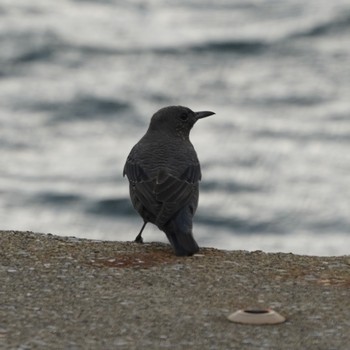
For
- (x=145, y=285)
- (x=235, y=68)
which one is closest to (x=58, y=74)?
(x=235, y=68)

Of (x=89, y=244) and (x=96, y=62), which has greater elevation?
(x=96, y=62)

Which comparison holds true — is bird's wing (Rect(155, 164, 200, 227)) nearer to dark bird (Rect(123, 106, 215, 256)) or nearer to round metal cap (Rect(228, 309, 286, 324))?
dark bird (Rect(123, 106, 215, 256))

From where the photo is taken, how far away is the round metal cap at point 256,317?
23.8 ft

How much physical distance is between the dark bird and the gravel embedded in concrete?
0.16 metres

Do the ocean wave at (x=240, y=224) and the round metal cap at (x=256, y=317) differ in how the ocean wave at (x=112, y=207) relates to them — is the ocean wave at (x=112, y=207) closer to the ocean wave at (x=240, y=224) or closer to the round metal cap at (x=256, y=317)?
the ocean wave at (x=240, y=224)

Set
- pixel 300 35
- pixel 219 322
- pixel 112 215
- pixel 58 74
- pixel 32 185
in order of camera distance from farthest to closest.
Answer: pixel 300 35 → pixel 58 74 → pixel 32 185 → pixel 112 215 → pixel 219 322

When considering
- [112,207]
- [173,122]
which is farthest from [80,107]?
[173,122]

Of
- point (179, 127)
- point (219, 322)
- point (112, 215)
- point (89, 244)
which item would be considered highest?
point (112, 215)

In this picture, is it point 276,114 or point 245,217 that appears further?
point 276,114

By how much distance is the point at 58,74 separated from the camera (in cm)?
3036

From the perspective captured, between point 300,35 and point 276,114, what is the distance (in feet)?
16.2

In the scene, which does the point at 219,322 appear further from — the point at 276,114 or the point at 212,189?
the point at 276,114

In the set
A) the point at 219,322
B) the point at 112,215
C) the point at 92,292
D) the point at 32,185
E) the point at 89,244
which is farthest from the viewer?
the point at 32,185

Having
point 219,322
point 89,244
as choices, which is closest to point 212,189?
point 89,244
